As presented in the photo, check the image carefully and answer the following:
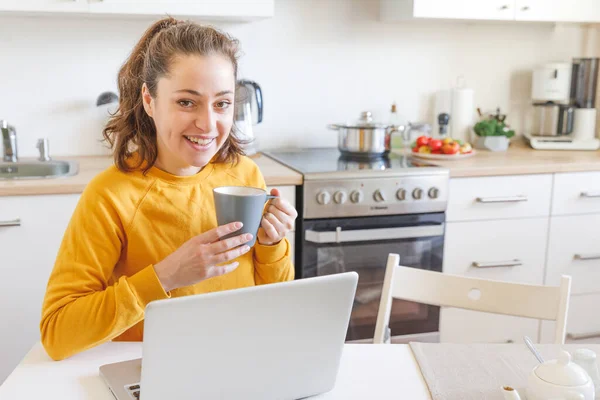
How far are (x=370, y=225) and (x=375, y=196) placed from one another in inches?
4.4

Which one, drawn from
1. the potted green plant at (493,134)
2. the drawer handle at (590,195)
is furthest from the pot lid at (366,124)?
the drawer handle at (590,195)

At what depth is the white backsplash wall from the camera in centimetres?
275

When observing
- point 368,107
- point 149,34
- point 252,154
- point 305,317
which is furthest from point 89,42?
point 305,317

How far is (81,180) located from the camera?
232 centimetres

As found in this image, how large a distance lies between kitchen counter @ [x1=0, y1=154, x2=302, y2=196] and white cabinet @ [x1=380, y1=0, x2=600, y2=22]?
2.70 ft

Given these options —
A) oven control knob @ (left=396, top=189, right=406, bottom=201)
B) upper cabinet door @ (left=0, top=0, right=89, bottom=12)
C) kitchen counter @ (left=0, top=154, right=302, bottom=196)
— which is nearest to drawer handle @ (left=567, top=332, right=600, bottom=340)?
oven control knob @ (left=396, top=189, right=406, bottom=201)

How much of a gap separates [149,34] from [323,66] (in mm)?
1790

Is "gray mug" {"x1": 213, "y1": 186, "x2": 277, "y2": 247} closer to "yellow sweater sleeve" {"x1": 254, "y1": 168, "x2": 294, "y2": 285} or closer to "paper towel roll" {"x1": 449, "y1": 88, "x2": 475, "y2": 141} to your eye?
"yellow sweater sleeve" {"x1": 254, "y1": 168, "x2": 294, "y2": 285}

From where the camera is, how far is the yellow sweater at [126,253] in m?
1.14

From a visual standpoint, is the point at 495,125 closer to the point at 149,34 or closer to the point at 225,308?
the point at 149,34

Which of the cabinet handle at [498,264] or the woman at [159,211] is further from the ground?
the woman at [159,211]

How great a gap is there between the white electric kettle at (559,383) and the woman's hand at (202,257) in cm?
44

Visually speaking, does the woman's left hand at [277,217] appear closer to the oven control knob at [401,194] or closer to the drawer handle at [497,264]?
the oven control knob at [401,194]

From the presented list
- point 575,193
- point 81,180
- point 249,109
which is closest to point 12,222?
point 81,180
